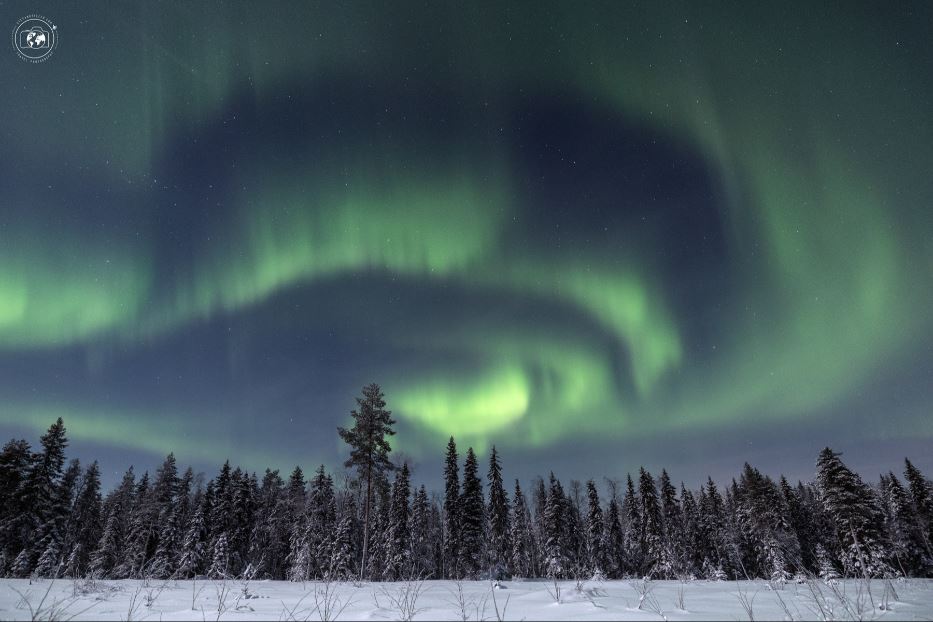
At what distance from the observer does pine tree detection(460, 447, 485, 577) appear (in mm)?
44406

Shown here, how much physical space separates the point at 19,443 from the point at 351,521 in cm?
3015

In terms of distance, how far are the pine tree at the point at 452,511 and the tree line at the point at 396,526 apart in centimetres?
16

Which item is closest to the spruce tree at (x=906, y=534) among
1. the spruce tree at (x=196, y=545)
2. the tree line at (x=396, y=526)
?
the tree line at (x=396, y=526)

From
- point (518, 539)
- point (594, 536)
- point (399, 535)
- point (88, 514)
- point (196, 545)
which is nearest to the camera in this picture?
point (196, 545)

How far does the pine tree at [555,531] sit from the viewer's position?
167 feet

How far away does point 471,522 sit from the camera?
4606 centimetres

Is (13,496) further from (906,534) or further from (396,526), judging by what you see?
(906,534)

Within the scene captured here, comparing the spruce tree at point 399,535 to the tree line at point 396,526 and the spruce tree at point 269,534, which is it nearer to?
the tree line at point 396,526

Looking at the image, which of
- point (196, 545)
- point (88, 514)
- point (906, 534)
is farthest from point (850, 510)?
point (88, 514)

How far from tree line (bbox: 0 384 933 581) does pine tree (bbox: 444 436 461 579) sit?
155 mm

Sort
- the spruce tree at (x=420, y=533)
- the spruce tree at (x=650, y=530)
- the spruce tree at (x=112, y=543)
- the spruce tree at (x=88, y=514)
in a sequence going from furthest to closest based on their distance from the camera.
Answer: the spruce tree at (x=420, y=533) → the spruce tree at (x=650, y=530) → the spruce tree at (x=88, y=514) → the spruce tree at (x=112, y=543)

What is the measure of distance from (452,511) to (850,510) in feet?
119

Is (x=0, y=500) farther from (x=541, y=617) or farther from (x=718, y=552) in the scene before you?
(x=718, y=552)

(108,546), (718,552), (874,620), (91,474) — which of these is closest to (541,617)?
(874,620)
